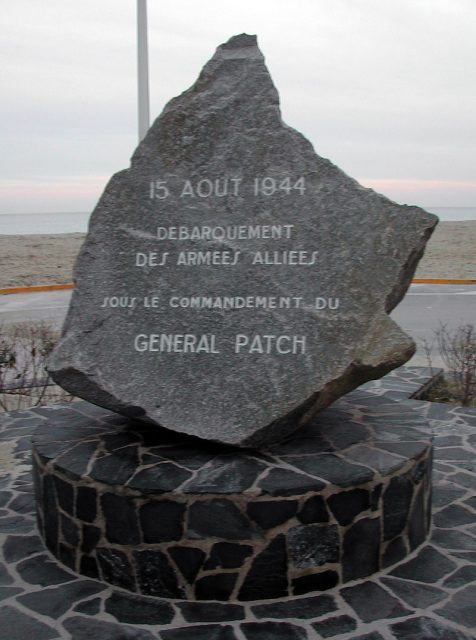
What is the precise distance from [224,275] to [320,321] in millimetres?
590

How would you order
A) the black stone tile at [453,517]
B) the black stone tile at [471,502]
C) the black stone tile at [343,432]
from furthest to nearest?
the black stone tile at [471,502]
the black stone tile at [453,517]
the black stone tile at [343,432]

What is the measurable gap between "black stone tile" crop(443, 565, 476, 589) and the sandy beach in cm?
1486

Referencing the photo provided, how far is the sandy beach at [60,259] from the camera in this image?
18.5 meters

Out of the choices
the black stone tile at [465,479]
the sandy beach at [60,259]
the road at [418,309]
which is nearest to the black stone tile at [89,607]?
the black stone tile at [465,479]

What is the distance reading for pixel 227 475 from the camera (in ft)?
11.7

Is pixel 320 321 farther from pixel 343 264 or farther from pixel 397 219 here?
pixel 397 219

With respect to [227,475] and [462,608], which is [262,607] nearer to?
[227,475]

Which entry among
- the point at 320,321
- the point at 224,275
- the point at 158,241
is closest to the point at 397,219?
the point at 320,321

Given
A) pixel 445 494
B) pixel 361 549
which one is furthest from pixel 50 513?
pixel 445 494

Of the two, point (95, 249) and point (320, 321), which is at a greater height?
point (95, 249)

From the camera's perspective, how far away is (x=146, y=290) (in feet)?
13.8

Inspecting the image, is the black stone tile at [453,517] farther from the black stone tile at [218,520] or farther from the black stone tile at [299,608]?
the black stone tile at [218,520]

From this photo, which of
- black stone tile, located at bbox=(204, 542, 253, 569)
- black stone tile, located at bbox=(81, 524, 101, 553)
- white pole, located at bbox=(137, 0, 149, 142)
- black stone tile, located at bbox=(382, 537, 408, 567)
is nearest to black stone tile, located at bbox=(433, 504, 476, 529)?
black stone tile, located at bbox=(382, 537, 408, 567)

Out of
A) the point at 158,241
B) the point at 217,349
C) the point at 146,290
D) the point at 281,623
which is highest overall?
the point at 158,241
